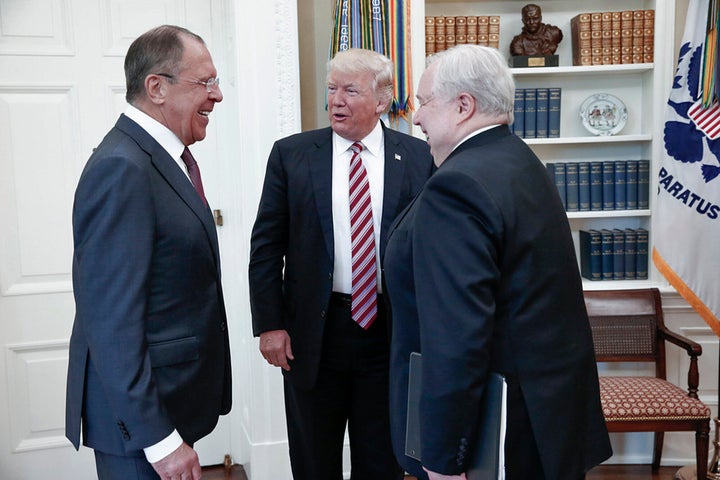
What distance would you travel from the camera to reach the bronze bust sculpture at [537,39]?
137 inches

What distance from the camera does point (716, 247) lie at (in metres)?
3.13

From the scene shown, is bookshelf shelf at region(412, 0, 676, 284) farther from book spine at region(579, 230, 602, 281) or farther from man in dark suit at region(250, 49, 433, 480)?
man in dark suit at region(250, 49, 433, 480)

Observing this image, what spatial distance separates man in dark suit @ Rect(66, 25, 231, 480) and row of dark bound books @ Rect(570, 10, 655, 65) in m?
2.29

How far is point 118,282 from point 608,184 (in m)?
2.71

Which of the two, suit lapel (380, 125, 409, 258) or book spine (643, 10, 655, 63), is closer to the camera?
suit lapel (380, 125, 409, 258)

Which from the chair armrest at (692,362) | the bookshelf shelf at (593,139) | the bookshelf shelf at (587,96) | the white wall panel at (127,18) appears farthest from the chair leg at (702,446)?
the white wall panel at (127,18)

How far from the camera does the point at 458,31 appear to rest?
3439mm

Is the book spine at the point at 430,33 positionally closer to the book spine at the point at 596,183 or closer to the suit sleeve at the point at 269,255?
the book spine at the point at 596,183

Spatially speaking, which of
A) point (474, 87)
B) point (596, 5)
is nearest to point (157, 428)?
point (474, 87)

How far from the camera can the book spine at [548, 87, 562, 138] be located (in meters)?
3.51

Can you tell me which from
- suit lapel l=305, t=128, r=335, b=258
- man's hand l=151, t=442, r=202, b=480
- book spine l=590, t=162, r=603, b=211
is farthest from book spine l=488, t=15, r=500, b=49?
man's hand l=151, t=442, r=202, b=480

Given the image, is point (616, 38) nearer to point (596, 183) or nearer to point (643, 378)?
point (596, 183)

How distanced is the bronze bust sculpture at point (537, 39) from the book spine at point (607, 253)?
92cm

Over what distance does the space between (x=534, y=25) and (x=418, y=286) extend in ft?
7.86
